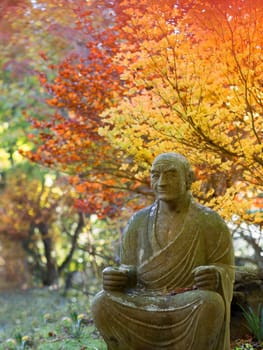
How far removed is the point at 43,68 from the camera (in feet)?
36.4

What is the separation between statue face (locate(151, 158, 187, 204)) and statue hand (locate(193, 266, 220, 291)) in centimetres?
59

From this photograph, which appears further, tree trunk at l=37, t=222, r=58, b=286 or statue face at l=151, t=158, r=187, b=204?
tree trunk at l=37, t=222, r=58, b=286

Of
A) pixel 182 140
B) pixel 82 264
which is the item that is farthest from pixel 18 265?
pixel 182 140

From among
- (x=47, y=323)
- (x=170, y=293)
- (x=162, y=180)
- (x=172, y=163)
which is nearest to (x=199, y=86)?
(x=172, y=163)

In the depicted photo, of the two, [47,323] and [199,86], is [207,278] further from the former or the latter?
[47,323]

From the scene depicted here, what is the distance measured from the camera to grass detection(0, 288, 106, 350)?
6621mm

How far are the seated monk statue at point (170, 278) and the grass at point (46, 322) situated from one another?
7.05 ft

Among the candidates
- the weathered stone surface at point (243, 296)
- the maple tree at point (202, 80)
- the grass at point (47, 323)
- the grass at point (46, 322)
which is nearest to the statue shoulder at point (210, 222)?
the maple tree at point (202, 80)

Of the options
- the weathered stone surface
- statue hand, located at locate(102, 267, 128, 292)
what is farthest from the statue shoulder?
the weathered stone surface

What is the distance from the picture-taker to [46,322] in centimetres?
873

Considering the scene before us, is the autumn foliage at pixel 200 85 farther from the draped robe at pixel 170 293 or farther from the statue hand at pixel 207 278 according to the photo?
the statue hand at pixel 207 278

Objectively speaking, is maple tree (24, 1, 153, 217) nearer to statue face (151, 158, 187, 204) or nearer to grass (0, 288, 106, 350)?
grass (0, 288, 106, 350)

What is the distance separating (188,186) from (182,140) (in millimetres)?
817

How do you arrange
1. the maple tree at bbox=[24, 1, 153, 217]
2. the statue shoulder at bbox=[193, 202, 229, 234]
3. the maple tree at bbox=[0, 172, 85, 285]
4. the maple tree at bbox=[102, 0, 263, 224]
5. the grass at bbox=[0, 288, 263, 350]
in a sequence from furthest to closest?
the maple tree at bbox=[0, 172, 85, 285] < the maple tree at bbox=[24, 1, 153, 217] < the grass at bbox=[0, 288, 263, 350] < the maple tree at bbox=[102, 0, 263, 224] < the statue shoulder at bbox=[193, 202, 229, 234]
